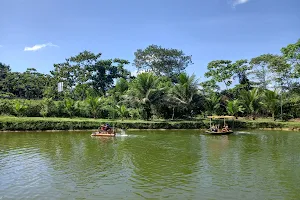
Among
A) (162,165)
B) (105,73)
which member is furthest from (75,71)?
(162,165)

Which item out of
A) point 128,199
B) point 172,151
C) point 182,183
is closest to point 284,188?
point 182,183

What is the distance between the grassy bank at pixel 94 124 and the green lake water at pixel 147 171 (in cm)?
672

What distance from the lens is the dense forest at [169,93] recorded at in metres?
31.8

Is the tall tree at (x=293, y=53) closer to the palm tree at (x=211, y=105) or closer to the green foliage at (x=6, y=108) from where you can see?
the palm tree at (x=211, y=105)

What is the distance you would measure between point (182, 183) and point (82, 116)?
24.6 meters

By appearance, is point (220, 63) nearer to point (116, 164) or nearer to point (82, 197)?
point (116, 164)

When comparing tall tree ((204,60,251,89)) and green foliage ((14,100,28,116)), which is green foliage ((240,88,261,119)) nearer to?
tall tree ((204,60,251,89))

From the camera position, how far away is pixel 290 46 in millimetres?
31234

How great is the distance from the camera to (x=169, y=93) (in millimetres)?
34594

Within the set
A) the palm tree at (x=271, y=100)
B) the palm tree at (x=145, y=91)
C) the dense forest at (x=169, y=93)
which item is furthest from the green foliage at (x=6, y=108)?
the palm tree at (x=271, y=100)

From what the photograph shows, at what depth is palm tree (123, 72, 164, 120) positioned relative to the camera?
3219 cm

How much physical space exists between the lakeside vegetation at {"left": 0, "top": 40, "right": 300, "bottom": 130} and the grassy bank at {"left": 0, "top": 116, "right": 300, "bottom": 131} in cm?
8

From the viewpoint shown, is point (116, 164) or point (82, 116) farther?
point (82, 116)

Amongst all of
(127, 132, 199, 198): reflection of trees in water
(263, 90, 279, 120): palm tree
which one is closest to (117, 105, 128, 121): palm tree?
(127, 132, 199, 198): reflection of trees in water
